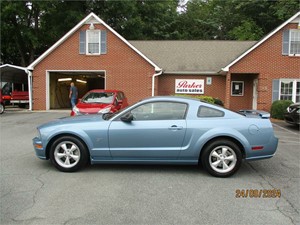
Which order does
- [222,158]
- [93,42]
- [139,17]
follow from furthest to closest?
1. [139,17]
2. [93,42]
3. [222,158]

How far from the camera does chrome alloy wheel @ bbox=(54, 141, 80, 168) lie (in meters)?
5.68

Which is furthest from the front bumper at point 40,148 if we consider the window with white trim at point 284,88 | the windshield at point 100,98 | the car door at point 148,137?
the window with white trim at point 284,88

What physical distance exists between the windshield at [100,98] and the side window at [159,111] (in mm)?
6175

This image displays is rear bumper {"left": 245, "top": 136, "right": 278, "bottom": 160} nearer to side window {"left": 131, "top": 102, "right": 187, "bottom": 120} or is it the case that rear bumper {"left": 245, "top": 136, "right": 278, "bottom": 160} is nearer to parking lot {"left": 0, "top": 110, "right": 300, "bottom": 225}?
parking lot {"left": 0, "top": 110, "right": 300, "bottom": 225}

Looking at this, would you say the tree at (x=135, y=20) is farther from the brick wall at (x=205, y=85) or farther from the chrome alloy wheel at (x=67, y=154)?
the chrome alloy wheel at (x=67, y=154)

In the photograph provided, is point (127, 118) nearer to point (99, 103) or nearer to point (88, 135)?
point (88, 135)

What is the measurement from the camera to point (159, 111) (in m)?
5.71

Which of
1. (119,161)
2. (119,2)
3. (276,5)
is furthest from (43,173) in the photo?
(276,5)

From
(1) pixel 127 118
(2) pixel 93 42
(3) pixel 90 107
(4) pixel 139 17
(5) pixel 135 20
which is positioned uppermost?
(4) pixel 139 17

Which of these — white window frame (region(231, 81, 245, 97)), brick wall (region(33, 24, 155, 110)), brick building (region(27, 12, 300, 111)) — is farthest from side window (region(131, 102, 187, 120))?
white window frame (region(231, 81, 245, 97))

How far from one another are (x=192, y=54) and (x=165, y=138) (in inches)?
675

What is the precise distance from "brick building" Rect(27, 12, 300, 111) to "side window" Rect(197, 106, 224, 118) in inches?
496

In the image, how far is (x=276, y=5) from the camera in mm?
30875

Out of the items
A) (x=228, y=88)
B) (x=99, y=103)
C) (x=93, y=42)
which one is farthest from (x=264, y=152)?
(x=93, y=42)
